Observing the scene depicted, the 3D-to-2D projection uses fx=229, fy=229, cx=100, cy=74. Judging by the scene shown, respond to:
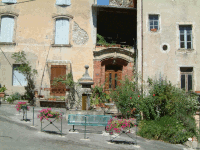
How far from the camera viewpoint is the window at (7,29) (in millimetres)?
15680

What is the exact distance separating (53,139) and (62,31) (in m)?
9.71

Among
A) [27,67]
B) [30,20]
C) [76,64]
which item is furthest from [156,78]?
[30,20]

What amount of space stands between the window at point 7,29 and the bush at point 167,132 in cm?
1099

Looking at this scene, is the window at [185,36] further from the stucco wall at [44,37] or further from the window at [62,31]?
the window at [62,31]

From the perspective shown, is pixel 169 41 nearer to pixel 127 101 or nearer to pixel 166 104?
pixel 166 104

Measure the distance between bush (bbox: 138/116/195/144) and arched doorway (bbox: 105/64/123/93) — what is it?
5741 mm

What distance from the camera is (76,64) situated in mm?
15477

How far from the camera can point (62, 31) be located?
15789 millimetres

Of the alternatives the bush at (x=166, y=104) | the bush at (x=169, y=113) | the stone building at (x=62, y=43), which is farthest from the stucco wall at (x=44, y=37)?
the bush at (x=169, y=113)

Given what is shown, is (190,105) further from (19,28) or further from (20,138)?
(19,28)

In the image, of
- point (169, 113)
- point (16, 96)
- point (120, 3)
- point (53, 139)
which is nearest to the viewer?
point (53, 139)

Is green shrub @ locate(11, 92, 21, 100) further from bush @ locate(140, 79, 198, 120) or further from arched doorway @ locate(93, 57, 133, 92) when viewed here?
bush @ locate(140, 79, 198, 120)

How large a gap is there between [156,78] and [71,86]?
545 centimetres

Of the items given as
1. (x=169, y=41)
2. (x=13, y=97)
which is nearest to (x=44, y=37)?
(x=13, y=97)
